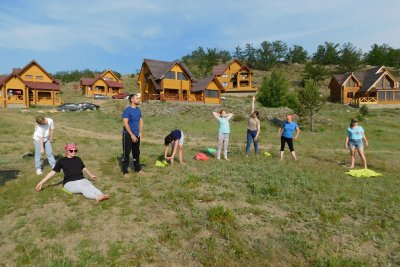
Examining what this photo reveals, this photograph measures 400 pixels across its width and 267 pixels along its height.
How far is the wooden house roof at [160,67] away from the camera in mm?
45781

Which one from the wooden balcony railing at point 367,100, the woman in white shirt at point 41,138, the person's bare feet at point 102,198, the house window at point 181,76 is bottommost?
the person's bare feet at point 102,198

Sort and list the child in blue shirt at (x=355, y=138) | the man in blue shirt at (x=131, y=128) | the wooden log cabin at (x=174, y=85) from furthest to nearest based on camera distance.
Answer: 1. the wooden log cabin at (x=174, y=85)
2. the child in blue shirt at (x=355, y=138)
3. the man in blue shirt at (x=131, y=128)

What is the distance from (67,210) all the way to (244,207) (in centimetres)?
380

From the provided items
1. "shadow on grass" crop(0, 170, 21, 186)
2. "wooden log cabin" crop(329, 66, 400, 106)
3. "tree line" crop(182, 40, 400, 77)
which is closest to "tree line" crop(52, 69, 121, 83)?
"tree line" crop(182, 40, 400, 77)

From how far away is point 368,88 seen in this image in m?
54.0

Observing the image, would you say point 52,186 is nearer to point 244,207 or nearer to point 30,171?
point 30,171

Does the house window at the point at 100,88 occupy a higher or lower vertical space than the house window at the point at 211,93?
higher

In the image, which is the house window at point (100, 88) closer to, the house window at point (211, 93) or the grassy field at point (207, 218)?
the house window at point (211, 93)

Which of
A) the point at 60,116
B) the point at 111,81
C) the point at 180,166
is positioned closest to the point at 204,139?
the point at 180,166

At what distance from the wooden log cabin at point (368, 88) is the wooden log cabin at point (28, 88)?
161ft

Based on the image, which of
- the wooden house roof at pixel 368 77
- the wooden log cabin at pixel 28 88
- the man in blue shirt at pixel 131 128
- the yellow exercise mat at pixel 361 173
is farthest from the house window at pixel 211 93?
the man in blue shirt at pixel 131 128

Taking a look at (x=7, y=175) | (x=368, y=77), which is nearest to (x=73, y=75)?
(x=368, y=77)

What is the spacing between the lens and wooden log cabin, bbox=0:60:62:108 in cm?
4606

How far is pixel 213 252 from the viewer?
5266mm
